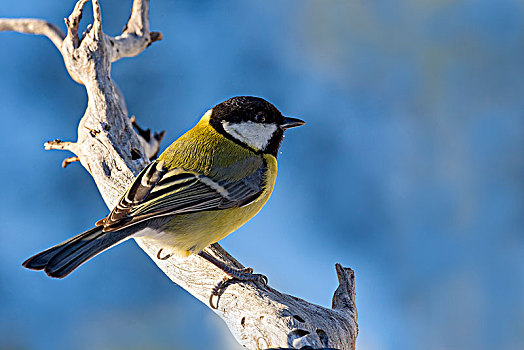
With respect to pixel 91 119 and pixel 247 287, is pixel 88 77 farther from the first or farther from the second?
pixel 247 287

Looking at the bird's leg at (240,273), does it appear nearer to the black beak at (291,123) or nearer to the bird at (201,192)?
the bird at (201,192)

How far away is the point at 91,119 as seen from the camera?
1897 mm

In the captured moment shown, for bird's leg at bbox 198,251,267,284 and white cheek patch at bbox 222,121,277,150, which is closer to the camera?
bird's leg at bbox 198,251,267,284

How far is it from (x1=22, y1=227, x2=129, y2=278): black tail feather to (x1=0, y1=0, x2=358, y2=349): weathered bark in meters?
0.25

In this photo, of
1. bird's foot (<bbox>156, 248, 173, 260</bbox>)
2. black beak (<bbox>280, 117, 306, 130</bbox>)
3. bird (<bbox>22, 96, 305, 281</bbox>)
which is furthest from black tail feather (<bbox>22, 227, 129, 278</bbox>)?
black beak (<bbox>280, 117, 306, 130</bbox>)

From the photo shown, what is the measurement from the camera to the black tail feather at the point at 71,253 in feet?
3.78

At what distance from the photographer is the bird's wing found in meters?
1.26

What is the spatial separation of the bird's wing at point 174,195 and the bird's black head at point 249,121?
142mm

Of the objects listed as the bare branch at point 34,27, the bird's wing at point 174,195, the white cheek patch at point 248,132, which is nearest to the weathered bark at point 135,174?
the bare branch at point 34,27

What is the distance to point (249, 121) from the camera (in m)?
1.55

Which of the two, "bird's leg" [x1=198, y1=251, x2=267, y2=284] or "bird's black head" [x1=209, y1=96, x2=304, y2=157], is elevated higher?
"bird's black head" [x1=209, y1=96, x2=304, y2=157]

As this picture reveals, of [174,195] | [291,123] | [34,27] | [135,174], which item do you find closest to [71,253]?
[174,195]

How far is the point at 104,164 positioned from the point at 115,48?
2.04 feet

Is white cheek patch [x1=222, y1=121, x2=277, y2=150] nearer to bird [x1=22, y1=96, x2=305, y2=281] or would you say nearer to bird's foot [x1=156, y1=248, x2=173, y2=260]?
bird [x1=22, y1=96, x2=305, y2=281]
